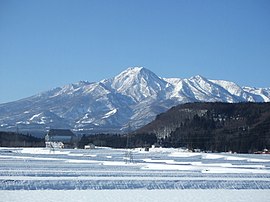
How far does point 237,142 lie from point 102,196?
7685 cm

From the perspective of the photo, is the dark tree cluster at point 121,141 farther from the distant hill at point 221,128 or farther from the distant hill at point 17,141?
the distant hill at point 17,141

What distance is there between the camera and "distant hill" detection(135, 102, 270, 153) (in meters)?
93.6

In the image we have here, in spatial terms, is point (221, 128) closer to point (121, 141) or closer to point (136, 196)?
point (121, 141)

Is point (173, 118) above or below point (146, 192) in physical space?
above

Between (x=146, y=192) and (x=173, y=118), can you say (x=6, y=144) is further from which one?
(x=146, y=192)

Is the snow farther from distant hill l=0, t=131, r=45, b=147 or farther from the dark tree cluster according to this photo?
distant hill l=0, t=131, r=45, b=147

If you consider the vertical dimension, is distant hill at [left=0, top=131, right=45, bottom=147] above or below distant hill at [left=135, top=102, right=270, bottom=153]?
below

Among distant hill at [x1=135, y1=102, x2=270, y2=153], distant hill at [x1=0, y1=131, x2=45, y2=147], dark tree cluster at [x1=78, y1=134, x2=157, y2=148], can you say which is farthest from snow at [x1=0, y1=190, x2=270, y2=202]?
distant hill at [x1=0, y1=131, x2=45, y2=147]

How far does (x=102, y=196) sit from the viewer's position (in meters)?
19.3

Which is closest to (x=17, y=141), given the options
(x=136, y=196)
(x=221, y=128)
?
(x=221, y=128)

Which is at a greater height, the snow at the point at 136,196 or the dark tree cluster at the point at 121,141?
the dark tree cluster at the point at 121,141

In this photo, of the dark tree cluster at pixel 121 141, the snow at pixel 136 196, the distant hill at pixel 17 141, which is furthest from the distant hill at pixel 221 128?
the snow at pixel 136 196

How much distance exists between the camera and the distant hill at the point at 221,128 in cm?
9362

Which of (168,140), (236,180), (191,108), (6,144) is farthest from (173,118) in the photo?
(236,180)
